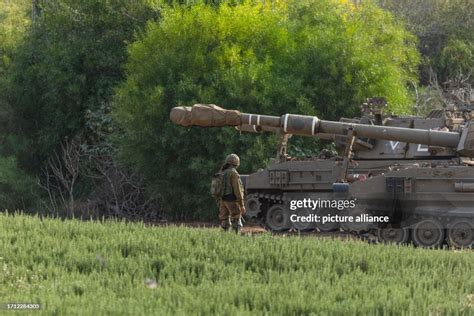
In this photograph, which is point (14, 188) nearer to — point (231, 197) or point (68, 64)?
point (68, 64)

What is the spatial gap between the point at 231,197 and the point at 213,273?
4.02m

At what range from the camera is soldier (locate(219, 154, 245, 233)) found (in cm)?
1294

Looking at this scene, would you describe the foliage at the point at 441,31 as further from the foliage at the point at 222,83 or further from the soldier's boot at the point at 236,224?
the soldier's boot at the point at 236,224

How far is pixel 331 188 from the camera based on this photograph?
1598 cm

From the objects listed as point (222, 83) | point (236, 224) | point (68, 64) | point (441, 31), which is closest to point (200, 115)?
point (236, 224)

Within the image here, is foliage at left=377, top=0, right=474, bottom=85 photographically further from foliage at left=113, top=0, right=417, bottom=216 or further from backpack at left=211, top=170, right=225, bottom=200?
backpack at left=211, top=170, right=225, bottom=200

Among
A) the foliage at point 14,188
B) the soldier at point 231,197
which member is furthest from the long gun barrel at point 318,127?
the foliage at point 14,188

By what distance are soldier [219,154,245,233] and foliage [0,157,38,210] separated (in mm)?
14478

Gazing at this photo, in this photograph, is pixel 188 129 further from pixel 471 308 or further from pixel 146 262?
pixel 471 308

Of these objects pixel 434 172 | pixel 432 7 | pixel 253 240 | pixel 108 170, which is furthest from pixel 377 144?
pixel 432 7

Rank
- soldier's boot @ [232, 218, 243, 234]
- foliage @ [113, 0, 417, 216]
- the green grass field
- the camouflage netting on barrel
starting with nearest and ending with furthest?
the green grass field → soldier's boot @ [232, 218, 243, 234] → the camouflage netting on barrel → foliage @ [113, 0, 417, 216]
